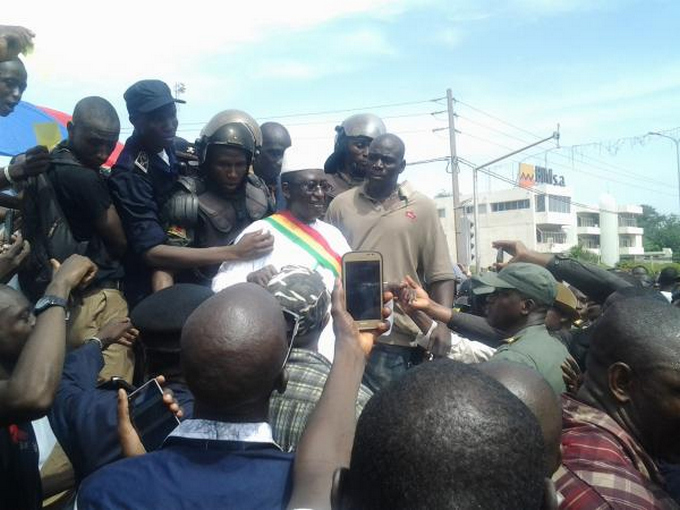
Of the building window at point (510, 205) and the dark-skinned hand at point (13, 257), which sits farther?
the building window at point (510, 205)

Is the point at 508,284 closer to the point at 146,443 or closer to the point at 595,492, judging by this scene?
the point at 595,492

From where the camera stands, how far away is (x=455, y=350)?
4270 mm

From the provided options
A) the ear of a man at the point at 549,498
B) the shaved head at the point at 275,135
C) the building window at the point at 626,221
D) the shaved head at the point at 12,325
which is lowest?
the building window at the point at 626,221

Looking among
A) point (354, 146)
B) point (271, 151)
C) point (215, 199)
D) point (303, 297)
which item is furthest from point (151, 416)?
point (354, 146)

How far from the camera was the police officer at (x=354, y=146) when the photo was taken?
563 cm

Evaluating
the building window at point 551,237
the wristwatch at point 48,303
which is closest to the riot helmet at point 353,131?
the wristwatch at point 48,303

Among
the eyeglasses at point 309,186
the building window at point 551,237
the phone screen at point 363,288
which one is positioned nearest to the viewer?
the phone screen at point 363,288

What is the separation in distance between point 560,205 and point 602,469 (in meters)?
88.5

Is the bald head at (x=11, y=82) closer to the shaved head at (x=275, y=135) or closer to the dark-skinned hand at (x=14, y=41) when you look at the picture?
the dark-skinned hand at (x=14, y=41)

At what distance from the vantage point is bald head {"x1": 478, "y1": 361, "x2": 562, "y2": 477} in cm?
208

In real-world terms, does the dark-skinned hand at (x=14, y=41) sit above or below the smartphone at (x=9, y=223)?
above

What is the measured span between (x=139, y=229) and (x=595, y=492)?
2867 millimetres

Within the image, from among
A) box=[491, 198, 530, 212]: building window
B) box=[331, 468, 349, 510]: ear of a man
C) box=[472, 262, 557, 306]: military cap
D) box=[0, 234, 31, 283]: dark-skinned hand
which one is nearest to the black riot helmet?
box=[0, 234, 31, 283]: dark-skinned hand

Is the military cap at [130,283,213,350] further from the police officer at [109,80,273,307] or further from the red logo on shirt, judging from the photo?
the police officer at [109,80,273,307]
